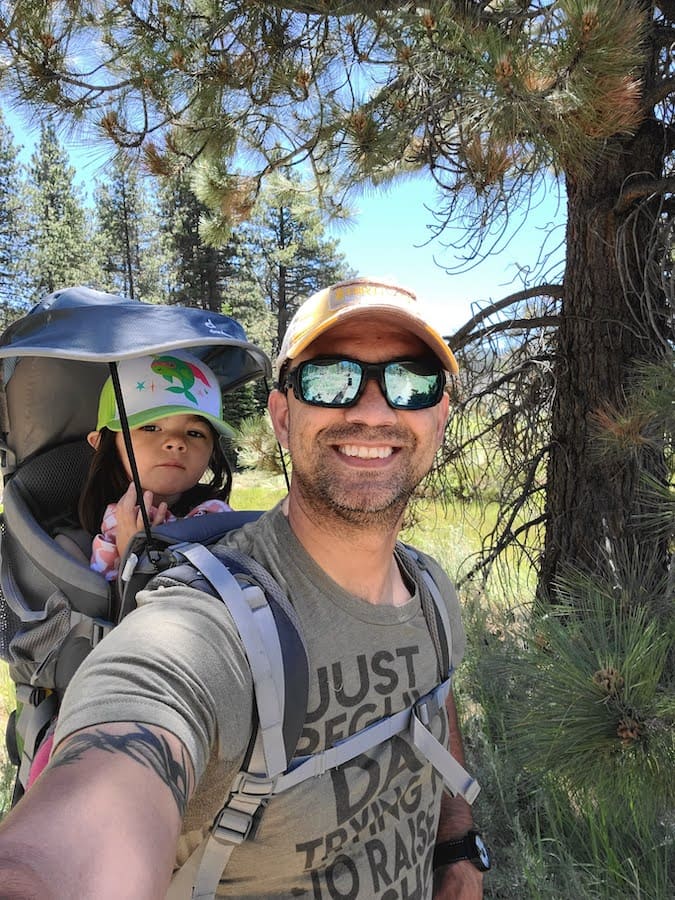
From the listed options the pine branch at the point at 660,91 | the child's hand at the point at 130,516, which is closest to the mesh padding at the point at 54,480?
the child's hand at the point at 130,516

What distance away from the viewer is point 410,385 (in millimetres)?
1445

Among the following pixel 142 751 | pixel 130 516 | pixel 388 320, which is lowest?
pixel 142 751

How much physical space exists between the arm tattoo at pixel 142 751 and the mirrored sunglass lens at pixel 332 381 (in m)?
0.74

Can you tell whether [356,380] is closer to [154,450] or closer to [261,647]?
[261,647]

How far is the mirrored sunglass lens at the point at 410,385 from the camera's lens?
142cm

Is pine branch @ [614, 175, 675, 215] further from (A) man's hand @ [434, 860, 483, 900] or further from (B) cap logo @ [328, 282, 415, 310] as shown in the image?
(A) man's hand @ [434, 860, 483, 900]

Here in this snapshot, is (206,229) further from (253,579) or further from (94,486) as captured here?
(253,579)

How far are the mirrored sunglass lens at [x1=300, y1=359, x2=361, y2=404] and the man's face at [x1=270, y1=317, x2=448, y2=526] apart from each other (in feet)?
0.07

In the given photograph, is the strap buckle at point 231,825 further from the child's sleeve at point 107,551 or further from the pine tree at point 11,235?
the pine tree at point 11,235

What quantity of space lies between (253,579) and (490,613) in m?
3.12

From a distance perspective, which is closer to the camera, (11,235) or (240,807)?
(240,807)

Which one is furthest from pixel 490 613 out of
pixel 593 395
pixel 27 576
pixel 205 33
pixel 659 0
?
pixel 205 33

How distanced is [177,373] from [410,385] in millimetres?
747

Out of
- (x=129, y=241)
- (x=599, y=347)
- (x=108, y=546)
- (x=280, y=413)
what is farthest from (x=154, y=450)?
(x=129, y=241)
